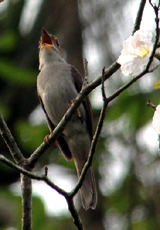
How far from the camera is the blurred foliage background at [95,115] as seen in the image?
583cm

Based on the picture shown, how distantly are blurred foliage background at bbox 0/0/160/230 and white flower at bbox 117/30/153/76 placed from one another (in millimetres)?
3379

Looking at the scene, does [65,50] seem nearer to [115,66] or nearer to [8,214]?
[8,214]

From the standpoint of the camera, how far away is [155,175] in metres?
6.10

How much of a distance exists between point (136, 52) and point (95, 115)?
14.6ft

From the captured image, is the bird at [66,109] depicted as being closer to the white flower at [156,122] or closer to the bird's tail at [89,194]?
the bird's tail at [89,194]

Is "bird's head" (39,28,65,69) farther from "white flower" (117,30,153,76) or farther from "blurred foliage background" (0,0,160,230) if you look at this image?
"white flower" (117,30,153,76)

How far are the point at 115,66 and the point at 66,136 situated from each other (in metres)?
2.29

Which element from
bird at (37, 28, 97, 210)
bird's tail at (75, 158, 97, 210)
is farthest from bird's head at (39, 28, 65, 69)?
bird's tail at (75, 158, 97, 210)

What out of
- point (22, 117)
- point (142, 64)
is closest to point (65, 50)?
point (22, 117)

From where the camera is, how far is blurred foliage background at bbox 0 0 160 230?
5.83m

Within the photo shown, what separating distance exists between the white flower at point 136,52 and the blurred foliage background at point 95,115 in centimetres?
338

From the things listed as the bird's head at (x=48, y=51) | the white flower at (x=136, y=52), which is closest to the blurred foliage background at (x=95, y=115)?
the bird's head at (x=48, y=51)

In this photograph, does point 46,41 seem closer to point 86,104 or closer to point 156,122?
point 86,104

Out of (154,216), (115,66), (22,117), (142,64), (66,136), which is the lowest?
(142,64)
